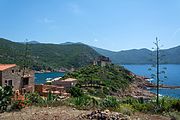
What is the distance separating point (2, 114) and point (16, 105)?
1102 millimetres

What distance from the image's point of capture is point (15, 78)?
41.6m

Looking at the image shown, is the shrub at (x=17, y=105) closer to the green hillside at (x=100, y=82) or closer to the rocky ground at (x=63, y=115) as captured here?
the rocky ground at (x=63, y=115)

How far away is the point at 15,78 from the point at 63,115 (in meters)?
29.3

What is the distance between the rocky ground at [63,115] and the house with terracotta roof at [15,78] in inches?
848

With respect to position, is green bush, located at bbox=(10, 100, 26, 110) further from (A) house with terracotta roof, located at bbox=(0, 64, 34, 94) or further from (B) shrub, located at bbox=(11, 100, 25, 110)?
(A) house with terracotta roof, located at bbox=(0, 64, 34, 94)

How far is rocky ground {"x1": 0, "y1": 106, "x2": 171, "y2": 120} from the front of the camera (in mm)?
12422

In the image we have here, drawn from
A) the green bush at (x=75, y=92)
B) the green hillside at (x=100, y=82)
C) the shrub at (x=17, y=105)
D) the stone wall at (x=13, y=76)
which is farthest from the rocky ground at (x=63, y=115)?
the green hillside at (x=100, y=82)

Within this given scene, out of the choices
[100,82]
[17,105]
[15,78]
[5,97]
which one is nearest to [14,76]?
[15,78]

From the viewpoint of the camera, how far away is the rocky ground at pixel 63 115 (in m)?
12.4

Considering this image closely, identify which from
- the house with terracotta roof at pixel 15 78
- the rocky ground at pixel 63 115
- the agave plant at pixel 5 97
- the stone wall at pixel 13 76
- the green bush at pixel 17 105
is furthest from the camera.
→ the stone wall at pixel 13 76

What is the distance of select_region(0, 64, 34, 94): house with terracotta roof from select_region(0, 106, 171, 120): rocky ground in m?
21.5

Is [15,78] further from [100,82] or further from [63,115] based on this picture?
[100,82]

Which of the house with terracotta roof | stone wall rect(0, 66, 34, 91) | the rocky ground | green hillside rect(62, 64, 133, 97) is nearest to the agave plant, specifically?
the rocky ground

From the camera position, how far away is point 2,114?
14492 millimetres
